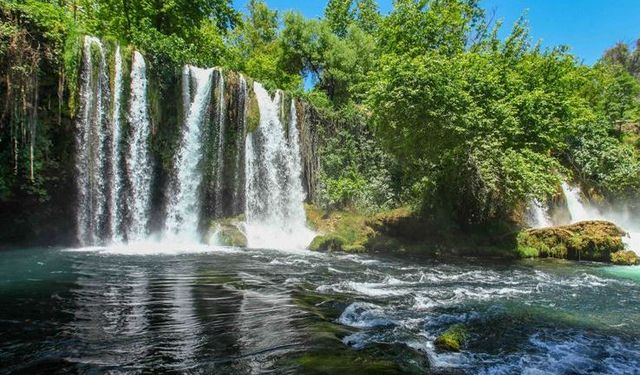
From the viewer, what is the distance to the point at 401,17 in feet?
88.6

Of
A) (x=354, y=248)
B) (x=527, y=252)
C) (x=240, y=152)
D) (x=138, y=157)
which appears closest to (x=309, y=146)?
(x=240, y=152)

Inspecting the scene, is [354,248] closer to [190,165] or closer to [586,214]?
[190,165]

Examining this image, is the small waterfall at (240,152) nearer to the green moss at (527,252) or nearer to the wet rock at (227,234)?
the wet rock at (227,234)

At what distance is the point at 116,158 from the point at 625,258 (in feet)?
66.5

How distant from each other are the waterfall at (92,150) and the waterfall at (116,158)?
0.60 feet

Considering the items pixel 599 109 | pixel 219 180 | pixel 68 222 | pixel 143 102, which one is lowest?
pixel 68 222

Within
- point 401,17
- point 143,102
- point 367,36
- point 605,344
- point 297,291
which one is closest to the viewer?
point 605,344

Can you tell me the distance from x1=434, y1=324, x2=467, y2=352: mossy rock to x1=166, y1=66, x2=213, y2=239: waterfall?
50.2 ft

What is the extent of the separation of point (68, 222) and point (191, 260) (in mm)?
6999

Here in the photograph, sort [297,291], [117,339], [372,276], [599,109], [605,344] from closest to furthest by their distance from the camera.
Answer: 1. [117,339]
2. [605,344]
3. [297,291]
4. [372,276]
5. [599,109]

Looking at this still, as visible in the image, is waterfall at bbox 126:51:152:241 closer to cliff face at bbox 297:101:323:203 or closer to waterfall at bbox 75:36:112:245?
waterfall at bbox 75:36:112:245

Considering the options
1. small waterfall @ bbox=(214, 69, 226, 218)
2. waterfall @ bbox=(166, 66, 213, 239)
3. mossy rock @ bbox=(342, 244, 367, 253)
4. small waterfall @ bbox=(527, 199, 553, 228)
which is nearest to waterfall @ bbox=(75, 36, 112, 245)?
waterfall @ bbox=(166, 66, 213, 239)

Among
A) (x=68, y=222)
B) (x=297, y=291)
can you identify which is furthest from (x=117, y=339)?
(x=68, y=222)

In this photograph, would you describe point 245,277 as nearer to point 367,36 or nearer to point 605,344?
point 605,344
